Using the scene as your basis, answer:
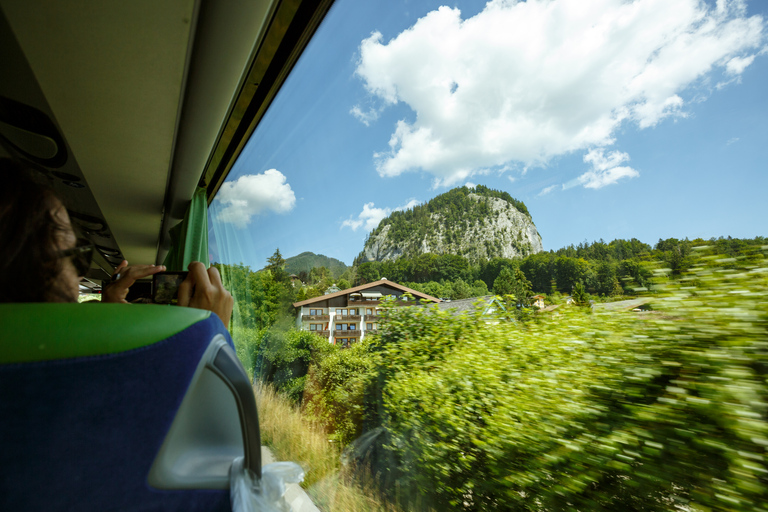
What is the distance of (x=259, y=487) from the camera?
1.39 feet

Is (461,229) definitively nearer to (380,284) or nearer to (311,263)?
(380,284)

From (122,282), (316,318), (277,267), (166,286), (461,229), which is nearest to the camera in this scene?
(166,286)

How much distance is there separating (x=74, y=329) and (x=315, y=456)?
1999mm

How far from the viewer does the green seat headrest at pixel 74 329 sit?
0.30 meters

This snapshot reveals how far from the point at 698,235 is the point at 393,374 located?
4.47 ft

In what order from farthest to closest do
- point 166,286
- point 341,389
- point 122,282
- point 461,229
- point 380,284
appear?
point 341,389 < point 380,284 < point 461,229 < point 122,282 < point 166,286

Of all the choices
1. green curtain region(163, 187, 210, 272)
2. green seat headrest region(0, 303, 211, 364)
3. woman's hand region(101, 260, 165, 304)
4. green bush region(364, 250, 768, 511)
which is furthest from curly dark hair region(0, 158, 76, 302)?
green curtain region(163, 187, 210, 272)

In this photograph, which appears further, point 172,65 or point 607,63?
point 172,65

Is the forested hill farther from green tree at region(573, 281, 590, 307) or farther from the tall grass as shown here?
the tall grass

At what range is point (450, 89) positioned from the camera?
142 cm

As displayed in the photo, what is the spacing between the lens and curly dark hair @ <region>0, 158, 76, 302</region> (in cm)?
41

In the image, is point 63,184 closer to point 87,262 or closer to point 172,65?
point 172,65

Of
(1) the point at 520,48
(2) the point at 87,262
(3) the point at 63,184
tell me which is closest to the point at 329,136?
(1) the point at 520,48

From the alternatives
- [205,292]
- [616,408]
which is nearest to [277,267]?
[205,292]
